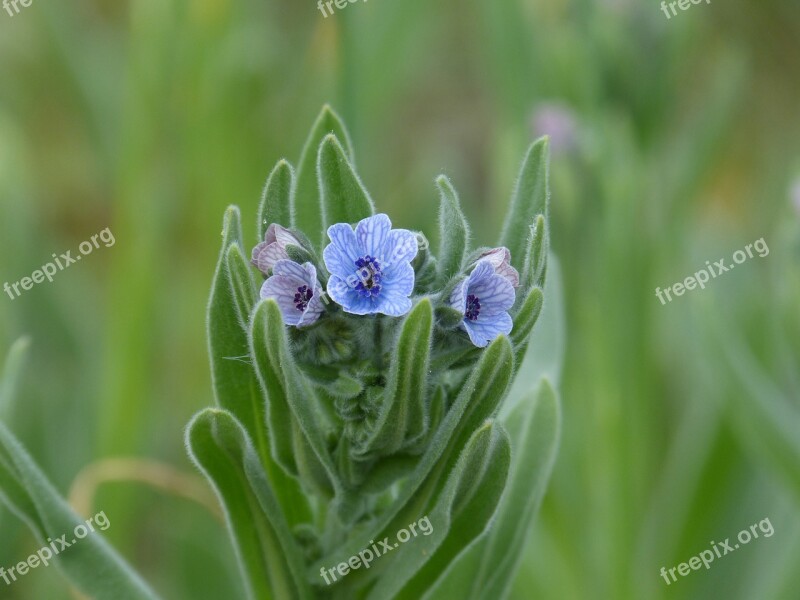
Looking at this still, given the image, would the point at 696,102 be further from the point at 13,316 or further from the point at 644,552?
the point at 13,316

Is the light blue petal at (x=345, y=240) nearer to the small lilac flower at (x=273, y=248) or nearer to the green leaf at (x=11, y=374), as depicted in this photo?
the small lilac flower at (x=273, y=248)

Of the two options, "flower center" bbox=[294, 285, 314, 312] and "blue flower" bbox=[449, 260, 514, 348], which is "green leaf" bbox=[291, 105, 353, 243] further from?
"blue flower" bbox=[449, 260, 514, 348]

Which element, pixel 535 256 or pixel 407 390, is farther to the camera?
pixel 535 256

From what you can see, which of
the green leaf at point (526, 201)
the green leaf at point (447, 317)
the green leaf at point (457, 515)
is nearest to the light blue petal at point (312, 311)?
the green leaf at point (447, 317)

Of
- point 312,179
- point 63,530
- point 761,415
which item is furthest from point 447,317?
point 761,415

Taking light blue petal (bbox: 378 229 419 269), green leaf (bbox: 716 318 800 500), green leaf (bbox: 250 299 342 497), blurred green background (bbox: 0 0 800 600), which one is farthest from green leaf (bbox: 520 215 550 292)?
green leaf (bbox: 716 318 800 500)

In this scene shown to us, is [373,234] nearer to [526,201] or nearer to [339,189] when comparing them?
[339,189]
